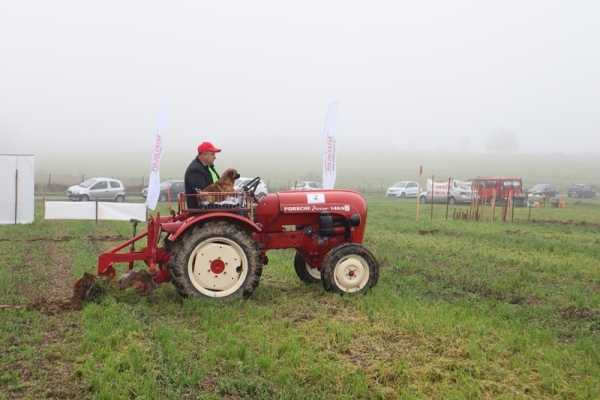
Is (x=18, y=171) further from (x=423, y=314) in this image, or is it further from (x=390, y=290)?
(x=423, y=314)

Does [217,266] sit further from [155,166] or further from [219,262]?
[155,166]

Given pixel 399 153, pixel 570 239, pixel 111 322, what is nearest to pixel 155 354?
pixel 111 322

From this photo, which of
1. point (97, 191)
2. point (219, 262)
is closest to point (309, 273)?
point (219, 262)

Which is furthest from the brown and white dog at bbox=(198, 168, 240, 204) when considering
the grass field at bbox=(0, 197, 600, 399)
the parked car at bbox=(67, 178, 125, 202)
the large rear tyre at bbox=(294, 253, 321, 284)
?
the parked car at bbox=(67, 178, 125, 202)

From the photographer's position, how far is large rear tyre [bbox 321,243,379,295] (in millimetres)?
7305

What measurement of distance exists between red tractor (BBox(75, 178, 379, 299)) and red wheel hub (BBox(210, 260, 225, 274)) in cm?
→ 1

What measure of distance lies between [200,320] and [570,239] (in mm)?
11441

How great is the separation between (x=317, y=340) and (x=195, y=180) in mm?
2752

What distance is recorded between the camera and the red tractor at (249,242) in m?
7.01

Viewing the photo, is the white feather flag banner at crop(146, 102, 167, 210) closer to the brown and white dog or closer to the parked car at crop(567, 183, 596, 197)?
the brown and white dog

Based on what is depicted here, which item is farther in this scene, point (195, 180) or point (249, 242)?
point (195, 180)

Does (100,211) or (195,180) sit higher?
(195,180)

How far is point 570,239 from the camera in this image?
14641 mm

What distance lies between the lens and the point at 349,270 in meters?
7.38
